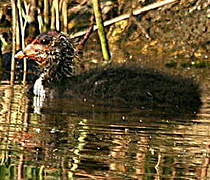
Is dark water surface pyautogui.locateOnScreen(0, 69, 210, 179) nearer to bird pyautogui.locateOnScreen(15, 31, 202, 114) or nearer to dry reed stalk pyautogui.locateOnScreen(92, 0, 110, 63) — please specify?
bird pyautogui.locateOnScreen(15, 31, 202, 114)

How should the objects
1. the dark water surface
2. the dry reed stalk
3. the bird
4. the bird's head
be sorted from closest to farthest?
the dark water surface
the bird
the bird's head
the dry reed stalk

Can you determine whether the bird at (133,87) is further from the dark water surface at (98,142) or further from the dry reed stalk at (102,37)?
the dry reed stalk at (102,37)

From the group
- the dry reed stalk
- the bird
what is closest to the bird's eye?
the bird

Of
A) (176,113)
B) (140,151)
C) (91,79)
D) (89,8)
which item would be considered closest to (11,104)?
(91,79)

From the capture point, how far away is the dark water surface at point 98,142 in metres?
5.38

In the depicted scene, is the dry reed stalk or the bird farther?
the dry reed stalk

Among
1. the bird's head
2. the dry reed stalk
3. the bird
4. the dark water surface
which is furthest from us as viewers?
the dry reed stalk

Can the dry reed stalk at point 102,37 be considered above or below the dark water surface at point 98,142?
above

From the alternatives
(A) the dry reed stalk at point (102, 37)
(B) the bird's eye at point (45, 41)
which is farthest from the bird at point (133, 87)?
(A) the dry reed stalk at point (102, 37)


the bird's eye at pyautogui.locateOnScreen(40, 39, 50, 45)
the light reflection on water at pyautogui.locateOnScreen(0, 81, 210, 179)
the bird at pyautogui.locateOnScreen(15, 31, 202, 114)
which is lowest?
the light reflection on water at pyautogui.locateOnScreen(0, 81, 210, 179)

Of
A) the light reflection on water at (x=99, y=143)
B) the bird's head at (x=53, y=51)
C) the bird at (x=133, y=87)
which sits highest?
the bird's head at (x=53, y=51)

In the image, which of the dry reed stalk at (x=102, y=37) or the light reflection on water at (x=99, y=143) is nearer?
the light reflection on water at (x=99, y=143)

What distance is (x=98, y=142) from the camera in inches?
261

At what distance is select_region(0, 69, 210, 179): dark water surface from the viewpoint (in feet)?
17.6
